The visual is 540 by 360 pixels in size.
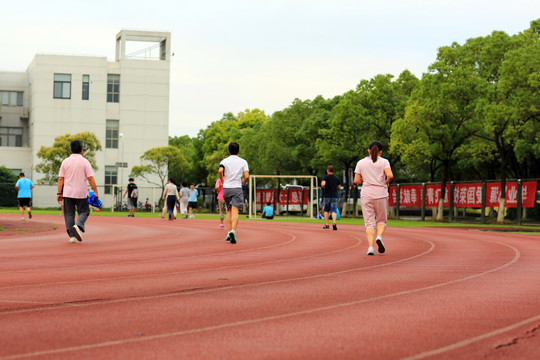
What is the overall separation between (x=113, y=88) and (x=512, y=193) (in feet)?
179

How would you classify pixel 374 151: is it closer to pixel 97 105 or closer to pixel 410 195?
pixel 410 195

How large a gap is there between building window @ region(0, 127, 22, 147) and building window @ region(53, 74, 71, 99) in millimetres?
8451

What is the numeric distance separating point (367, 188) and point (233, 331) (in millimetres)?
8244

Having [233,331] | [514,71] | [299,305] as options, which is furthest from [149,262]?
[514,71]

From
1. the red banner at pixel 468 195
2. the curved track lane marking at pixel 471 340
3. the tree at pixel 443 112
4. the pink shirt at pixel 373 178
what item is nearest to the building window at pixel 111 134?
the tree at pixel 443 112

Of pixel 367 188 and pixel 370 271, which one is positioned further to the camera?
pixel 367 188

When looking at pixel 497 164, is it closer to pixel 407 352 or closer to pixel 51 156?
pixel 51 156

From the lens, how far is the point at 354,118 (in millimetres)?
54938

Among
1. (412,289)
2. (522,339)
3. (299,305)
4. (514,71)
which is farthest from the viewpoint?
(514,71)

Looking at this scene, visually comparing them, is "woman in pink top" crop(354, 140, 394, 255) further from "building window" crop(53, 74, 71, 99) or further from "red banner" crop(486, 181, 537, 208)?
"building window" crop(53, 74, 71, 99)

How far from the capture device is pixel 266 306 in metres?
7.16

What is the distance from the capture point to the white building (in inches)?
3174

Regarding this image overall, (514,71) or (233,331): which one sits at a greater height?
(514,71)

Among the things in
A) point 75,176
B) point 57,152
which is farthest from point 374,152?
point 57,152
